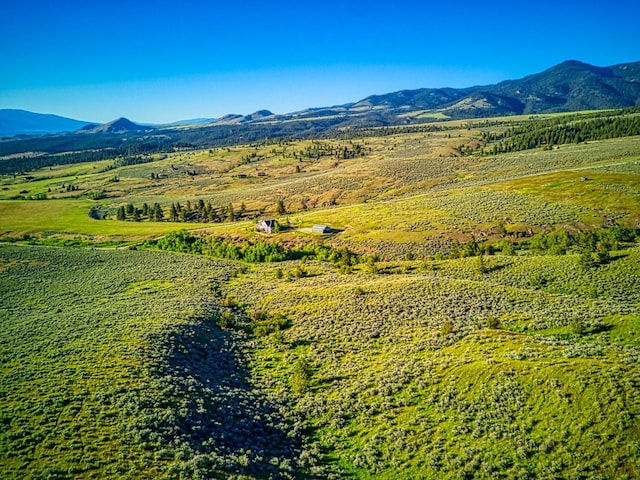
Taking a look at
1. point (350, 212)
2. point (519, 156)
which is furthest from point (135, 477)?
point (519, 156)

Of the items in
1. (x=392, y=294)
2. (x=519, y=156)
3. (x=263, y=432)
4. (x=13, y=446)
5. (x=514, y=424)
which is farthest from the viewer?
(x=519, y=156)

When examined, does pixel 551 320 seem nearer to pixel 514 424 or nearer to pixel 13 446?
pixel 514 424

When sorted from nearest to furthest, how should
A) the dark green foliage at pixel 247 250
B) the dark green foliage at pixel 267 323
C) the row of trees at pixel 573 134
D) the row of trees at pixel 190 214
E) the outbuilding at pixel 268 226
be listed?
the dark green foliage at pixel 267 323
the dark green foliage at pixel 247 250
the outbuilding at pixel 268 226
the row of trees at pixel 190 214
the row of trees at pixel 573 134

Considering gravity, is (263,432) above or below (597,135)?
below

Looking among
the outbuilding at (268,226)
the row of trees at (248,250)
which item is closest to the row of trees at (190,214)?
the outbuilding at (268,226)

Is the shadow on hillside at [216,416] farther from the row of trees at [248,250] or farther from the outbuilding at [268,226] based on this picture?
the outbuilding at [268,226]

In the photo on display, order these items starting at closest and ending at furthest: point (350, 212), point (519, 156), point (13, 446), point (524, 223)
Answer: point (13, 446)
point (524, 223)
point (350, 212)
point (519, 156)

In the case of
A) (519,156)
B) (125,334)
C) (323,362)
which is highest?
(519,156)

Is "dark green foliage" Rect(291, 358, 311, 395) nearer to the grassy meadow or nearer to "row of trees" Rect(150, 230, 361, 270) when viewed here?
the grassy meadow
